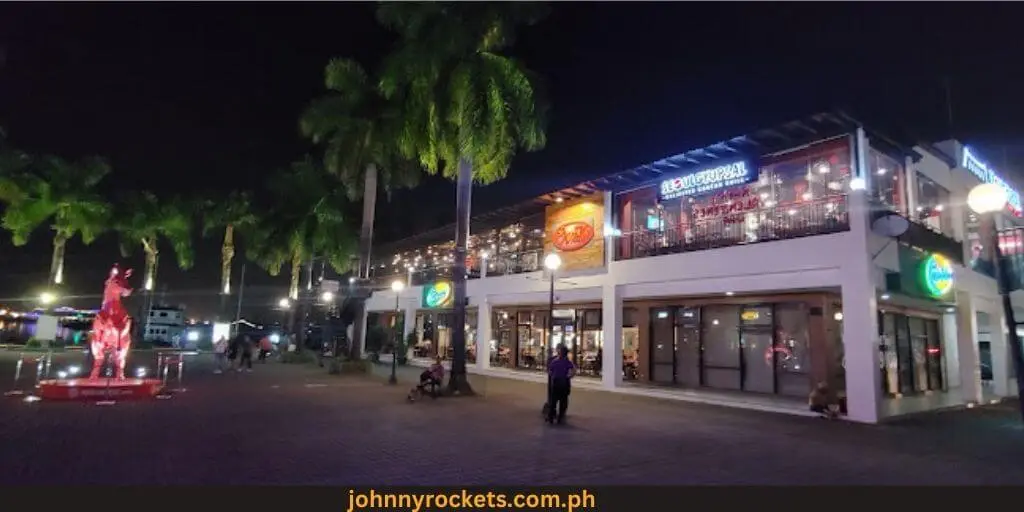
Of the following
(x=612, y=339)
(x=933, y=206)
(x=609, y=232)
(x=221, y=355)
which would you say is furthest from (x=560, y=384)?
(x=221, y=355)

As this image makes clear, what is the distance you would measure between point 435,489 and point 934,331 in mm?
20130

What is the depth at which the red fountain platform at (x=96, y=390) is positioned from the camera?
12844 mm

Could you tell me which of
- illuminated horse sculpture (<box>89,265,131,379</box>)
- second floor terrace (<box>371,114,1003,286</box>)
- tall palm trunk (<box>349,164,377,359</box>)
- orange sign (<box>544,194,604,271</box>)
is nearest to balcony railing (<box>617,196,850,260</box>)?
second floor terrace (<box>371,114,1003,286</box>)

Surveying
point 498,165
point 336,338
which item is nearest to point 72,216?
point 336,338

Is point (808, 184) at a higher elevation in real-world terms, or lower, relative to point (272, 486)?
higher

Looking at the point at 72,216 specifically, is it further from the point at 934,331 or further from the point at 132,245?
the point at 934,331

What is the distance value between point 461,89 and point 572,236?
25.8 ft

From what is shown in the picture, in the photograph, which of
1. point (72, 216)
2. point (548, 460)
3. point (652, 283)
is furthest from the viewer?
point (72, 216)

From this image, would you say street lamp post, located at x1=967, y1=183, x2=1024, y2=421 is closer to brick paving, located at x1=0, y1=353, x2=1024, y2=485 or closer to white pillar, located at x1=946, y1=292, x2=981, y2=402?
brick paving, located at x1=0, y1=353, x2=1024, y2=485

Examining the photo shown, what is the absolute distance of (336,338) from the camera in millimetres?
39281

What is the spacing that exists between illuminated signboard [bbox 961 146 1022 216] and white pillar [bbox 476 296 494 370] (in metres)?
18.6

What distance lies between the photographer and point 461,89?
15.7m

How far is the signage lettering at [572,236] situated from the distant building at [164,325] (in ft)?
122

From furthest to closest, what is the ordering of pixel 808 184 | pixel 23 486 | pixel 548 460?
1. pixel 808 184
2. pixel 548 460
3. pixel 23 486
